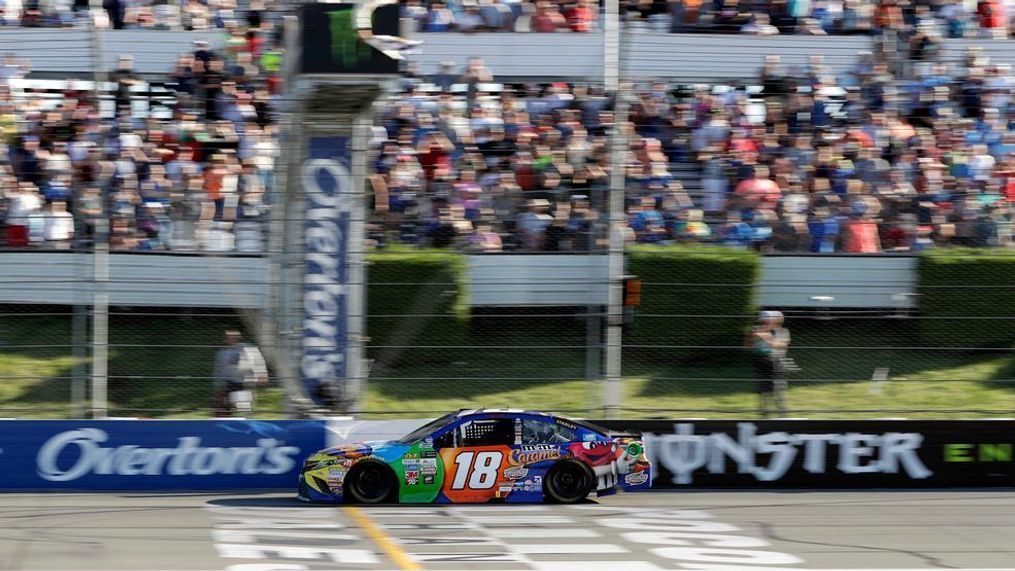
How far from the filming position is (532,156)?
16.0 m

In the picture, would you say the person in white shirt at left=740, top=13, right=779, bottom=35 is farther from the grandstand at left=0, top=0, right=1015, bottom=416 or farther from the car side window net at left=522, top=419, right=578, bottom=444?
the car side window net at left=522, top=419, right=578, bottom=444

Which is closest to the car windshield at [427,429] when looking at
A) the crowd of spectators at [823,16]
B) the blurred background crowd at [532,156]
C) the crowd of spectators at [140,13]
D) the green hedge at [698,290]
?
the blurred background crowd at [532,156]

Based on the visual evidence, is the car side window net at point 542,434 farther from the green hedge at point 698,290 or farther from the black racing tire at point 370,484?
the green hedge at point 698,290

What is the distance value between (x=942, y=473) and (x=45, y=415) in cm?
979

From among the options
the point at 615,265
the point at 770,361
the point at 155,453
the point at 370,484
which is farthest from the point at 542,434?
the point at 155,453

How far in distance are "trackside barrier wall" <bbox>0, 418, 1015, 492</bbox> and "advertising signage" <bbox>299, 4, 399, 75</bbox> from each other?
12.3 feet

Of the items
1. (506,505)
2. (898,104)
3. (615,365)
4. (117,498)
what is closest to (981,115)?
(898,104)

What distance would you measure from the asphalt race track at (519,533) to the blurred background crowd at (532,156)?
3556 mm

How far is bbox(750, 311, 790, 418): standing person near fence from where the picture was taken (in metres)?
15.0

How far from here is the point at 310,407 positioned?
14.6 metres

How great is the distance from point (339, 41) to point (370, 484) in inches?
181

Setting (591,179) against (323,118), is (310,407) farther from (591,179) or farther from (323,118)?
(591,179)

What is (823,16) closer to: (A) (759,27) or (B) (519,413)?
(A) (759,27)

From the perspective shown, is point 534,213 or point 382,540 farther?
point 534,213
